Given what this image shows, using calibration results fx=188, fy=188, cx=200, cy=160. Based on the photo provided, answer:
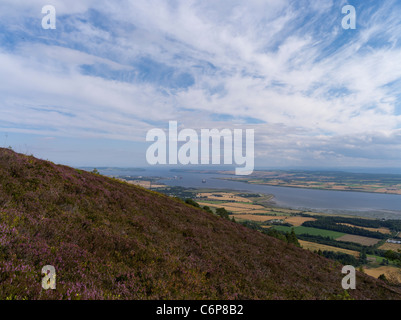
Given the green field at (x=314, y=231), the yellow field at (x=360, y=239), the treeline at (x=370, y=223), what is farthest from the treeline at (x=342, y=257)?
the treeline at (x=370, y=223)

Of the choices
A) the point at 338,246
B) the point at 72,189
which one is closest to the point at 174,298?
the point at 72,189

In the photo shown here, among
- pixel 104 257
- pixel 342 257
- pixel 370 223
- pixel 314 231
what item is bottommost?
pixel 370 223

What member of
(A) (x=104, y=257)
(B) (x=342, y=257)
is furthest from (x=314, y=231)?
(A) (x=104, y=257)

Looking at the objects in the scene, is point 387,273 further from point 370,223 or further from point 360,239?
point 370,223

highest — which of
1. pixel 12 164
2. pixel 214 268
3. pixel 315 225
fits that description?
pixel 12 164

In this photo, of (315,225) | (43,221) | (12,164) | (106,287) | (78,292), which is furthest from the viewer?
(315,225)

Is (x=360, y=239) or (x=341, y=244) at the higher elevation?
(x=341, y=244)

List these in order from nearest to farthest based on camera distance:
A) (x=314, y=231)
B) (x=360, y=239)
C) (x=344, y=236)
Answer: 1. (x=360, y=239)
2. (x=344, y=236)
3. (x=314, y=231)
